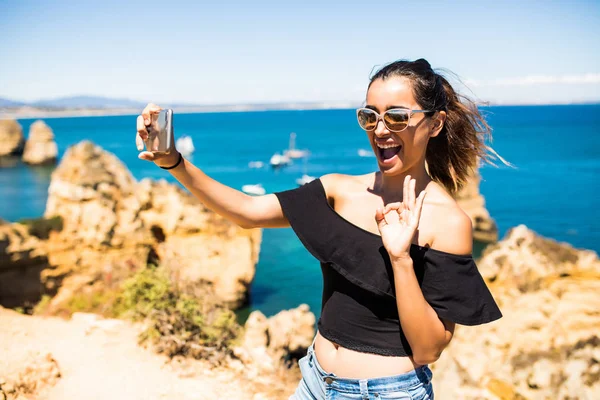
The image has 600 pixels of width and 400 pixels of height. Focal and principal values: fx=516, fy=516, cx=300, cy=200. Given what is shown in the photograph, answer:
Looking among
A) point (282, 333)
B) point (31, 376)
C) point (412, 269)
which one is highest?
point (412, 269)

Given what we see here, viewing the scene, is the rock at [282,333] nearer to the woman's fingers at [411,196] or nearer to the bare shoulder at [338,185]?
the bare shoulder at [338,185]

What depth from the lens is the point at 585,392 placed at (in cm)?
445

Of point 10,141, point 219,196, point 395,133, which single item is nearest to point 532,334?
point 395,133

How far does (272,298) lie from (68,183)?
27.4ft

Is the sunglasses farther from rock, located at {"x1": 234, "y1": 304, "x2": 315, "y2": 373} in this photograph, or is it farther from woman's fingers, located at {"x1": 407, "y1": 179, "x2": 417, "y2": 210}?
rock, located at {"x1": 234, "y1": 304, "x2": 315, "y2": 373}

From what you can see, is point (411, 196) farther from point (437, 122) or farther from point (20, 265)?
point (20, 265)

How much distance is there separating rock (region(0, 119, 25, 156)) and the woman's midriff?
65.8 metres

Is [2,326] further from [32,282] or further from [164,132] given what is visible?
[32,282]

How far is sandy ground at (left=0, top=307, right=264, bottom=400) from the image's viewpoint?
13.6 feet

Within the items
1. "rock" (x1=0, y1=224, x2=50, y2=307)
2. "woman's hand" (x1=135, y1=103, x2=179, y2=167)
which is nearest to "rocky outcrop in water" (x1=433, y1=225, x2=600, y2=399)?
"woman's hand" (x1=135, y1=103, x2=179, y2=167)

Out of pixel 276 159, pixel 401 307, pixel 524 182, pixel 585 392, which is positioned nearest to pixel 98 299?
pixel 585 392

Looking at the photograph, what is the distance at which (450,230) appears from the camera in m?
1.94

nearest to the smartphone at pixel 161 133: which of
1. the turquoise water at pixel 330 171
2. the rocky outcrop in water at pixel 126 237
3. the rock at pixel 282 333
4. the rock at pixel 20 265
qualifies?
the turquoise water at pixel 330 171

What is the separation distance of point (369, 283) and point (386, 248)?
0.22 metres
